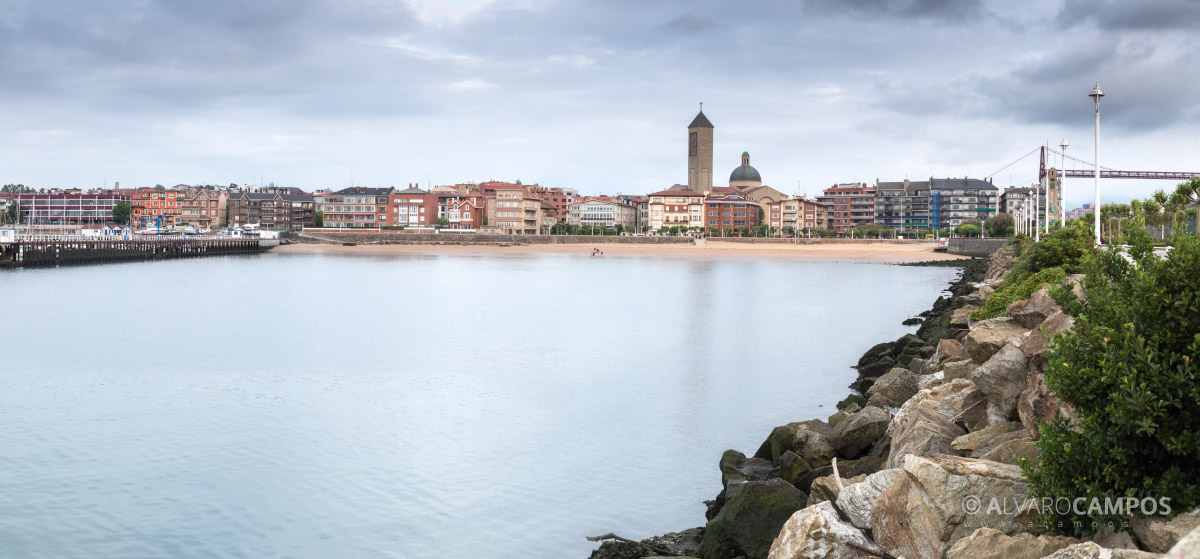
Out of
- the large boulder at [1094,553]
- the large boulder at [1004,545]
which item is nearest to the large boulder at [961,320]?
the large boulder at [1004,545]

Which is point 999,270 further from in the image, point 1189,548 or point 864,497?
point 1189,548

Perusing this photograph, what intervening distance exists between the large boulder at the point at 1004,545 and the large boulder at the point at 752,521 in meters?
2.71

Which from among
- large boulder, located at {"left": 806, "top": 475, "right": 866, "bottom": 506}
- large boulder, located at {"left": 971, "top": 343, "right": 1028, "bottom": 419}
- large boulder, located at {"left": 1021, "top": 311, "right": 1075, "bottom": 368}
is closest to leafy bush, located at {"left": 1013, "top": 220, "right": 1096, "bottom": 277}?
large boulder, located at {"left": 1021, "top": 311, "right": 1075, "bottom": 368}

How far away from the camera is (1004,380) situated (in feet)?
29.1

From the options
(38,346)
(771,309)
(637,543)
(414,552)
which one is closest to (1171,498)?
(637,543)

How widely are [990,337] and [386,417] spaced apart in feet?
35.7

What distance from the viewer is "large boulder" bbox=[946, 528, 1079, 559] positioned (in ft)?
19.6

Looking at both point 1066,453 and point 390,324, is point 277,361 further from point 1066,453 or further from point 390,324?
point 1066,453

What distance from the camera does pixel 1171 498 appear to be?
5738mm

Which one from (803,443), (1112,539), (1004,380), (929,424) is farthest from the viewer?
(803,443)

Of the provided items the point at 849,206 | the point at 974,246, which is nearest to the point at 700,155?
the point at 849,206

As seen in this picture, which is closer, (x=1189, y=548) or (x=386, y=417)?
(x=1189, y=548)

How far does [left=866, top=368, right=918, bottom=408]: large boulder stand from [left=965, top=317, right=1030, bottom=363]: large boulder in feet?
5.68

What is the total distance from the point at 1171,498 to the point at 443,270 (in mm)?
67923
